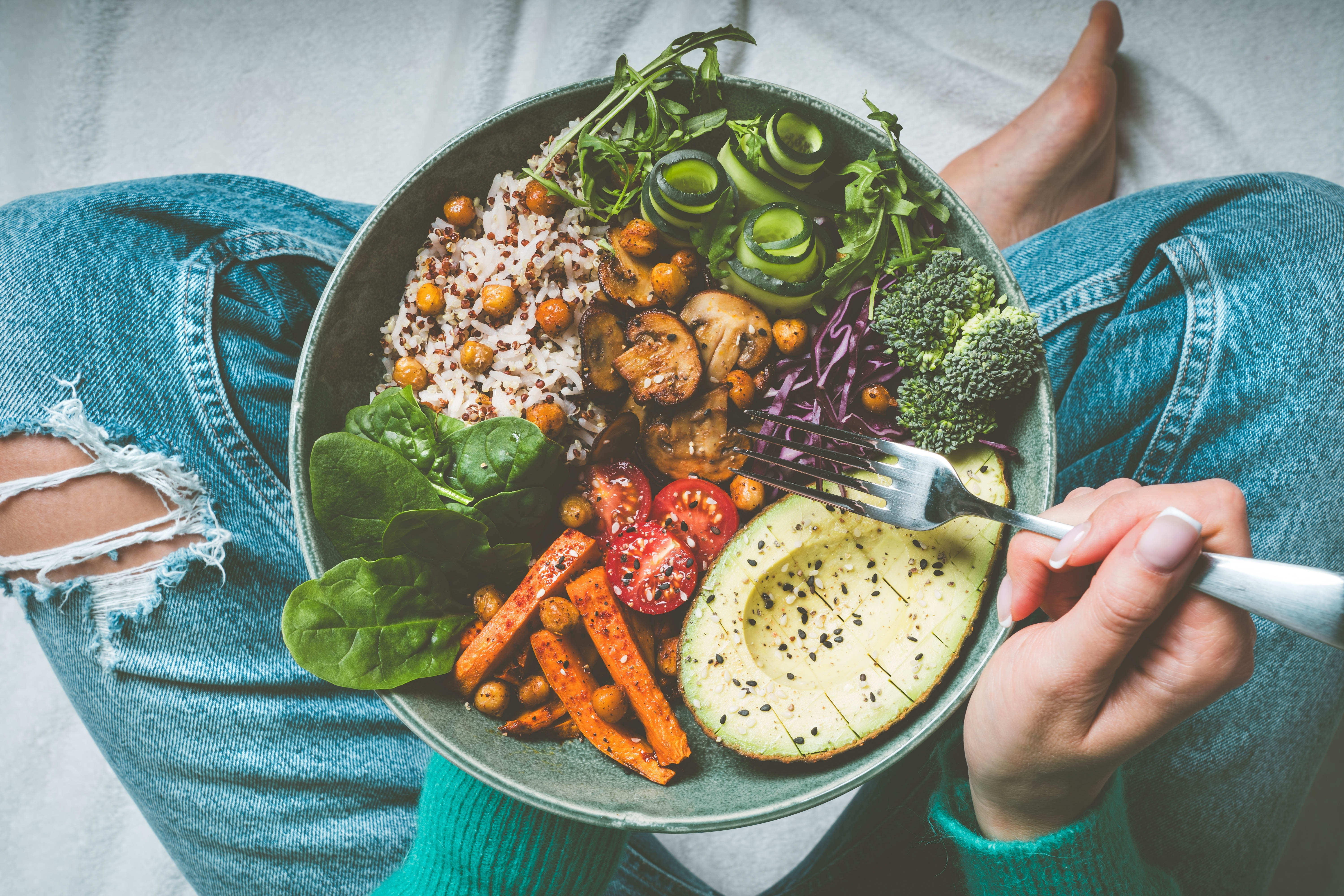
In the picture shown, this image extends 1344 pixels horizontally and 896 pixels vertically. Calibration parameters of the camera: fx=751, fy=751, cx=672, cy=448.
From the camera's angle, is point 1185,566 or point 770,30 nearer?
point 1185,566

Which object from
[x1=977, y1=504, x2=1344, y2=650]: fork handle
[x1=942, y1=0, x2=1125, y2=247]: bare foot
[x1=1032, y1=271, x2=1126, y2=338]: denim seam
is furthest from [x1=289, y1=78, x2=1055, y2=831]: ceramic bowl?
[x1=942, y1=0, x2=1125, y2=247]: bare foot

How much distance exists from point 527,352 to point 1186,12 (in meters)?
2.16

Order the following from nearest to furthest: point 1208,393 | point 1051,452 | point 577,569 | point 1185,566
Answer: point 1185,566
point 1051,452
point 577,569
point 1208,393

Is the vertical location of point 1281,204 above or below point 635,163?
above

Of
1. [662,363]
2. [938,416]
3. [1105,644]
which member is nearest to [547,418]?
[662,363]

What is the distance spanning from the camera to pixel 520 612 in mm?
1268

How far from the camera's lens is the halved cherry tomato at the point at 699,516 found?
1332 mm

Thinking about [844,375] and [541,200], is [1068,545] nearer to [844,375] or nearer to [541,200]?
[844,375]

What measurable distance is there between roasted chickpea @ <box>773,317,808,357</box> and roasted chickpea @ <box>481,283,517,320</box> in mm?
487

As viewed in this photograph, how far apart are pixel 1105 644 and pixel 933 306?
1.90 ft

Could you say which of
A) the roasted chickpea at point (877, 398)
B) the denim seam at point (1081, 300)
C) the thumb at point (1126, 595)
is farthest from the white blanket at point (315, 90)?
the thumb at point (1126, 595)

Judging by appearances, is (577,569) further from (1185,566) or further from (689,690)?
(1185,566)

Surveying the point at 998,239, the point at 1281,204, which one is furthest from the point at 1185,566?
the point at 998,239

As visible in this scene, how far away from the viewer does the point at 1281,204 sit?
1.55 m
